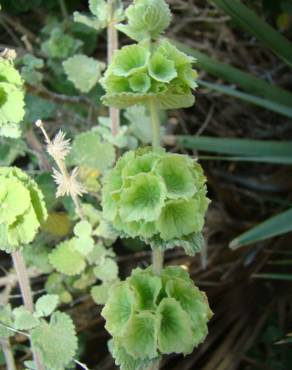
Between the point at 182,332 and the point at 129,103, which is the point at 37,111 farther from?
the point at 182,332

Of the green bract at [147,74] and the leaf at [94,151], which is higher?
the green bract at [147,74]

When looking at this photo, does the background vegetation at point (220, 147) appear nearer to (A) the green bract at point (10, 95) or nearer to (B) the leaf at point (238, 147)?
(B) the leaf at point (238, 147)

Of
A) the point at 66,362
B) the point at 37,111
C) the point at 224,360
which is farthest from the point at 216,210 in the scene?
the point at 66,362

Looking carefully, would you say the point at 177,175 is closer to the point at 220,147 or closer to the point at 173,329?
the point at 173,329

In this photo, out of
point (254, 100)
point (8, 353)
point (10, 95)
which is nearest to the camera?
point (10, 95)

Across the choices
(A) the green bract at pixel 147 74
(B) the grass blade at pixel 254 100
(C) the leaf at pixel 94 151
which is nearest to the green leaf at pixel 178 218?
(A) the green bract at pixel 147 74

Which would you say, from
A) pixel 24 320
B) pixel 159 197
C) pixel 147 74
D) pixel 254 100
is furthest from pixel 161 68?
pixel 254 100
